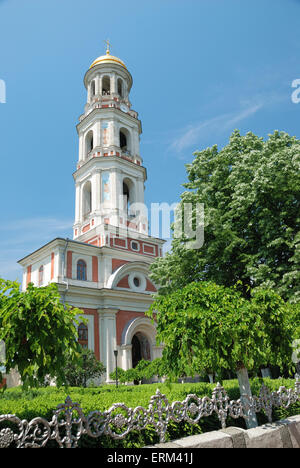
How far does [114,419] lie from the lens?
473 cm

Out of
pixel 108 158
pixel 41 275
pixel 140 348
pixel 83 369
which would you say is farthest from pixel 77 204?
pixel 83 369

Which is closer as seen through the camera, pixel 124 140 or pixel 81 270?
pixel 81 270

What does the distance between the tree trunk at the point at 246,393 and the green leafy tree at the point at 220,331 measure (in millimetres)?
19

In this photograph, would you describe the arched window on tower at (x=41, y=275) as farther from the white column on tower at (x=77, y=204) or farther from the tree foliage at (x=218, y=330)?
the tree foliage at (x=218, y=330)

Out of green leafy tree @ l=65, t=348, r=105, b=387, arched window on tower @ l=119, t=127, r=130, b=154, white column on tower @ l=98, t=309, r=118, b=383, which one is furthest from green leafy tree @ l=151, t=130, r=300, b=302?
arched window on tower @ l=119, t=127, r=130, b=154

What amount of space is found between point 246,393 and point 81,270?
2045 cm

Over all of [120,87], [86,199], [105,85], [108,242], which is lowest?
[108,242]

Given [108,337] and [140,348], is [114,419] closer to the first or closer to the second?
[108,337]

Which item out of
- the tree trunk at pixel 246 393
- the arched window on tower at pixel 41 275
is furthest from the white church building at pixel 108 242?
the tree trunk at pixel 246 393

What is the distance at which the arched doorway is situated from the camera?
27.4m
